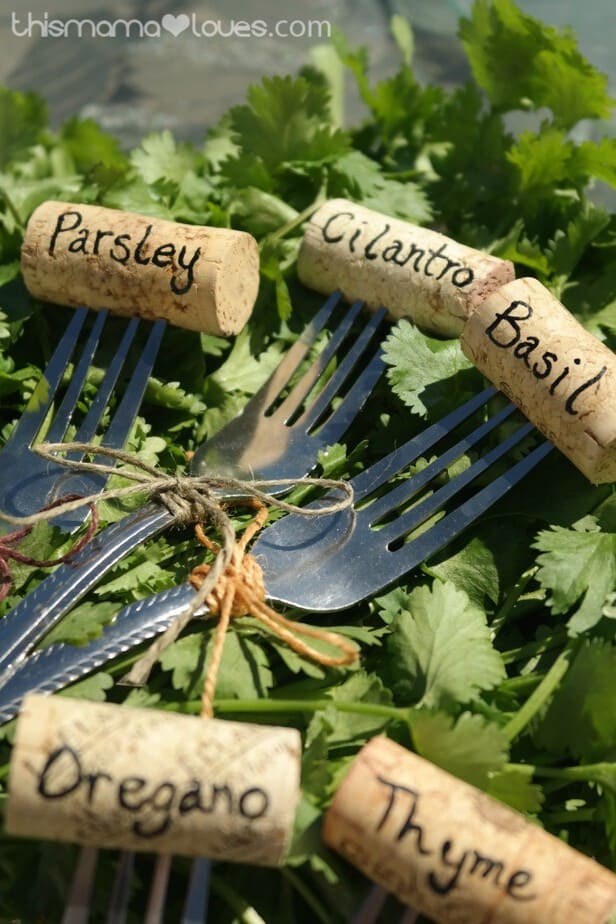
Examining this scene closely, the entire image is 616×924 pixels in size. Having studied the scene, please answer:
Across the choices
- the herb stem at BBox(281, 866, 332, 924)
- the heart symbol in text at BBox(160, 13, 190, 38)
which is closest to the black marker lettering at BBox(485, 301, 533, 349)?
the herb stem at BBox(281, 866, 332, 924)

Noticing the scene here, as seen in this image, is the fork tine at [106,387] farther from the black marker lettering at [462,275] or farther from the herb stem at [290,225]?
the black marker lettering at [462,275]

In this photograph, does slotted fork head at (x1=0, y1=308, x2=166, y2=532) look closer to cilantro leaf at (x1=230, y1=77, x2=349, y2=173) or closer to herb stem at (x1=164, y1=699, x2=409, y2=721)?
herb stem at (x1=164, y1=699, x2=409, y2=721)

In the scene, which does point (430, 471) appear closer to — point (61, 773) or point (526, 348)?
point (526, 348)

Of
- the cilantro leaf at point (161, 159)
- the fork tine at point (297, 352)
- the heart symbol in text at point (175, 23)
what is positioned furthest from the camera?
the heart symbol in text at point (175, 23)

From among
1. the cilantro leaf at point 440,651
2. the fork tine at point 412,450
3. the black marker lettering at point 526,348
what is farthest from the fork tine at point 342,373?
the cilantro leaf at point 440,651

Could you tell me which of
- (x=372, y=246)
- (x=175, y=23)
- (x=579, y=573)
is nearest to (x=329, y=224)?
(x=372, y=246)
